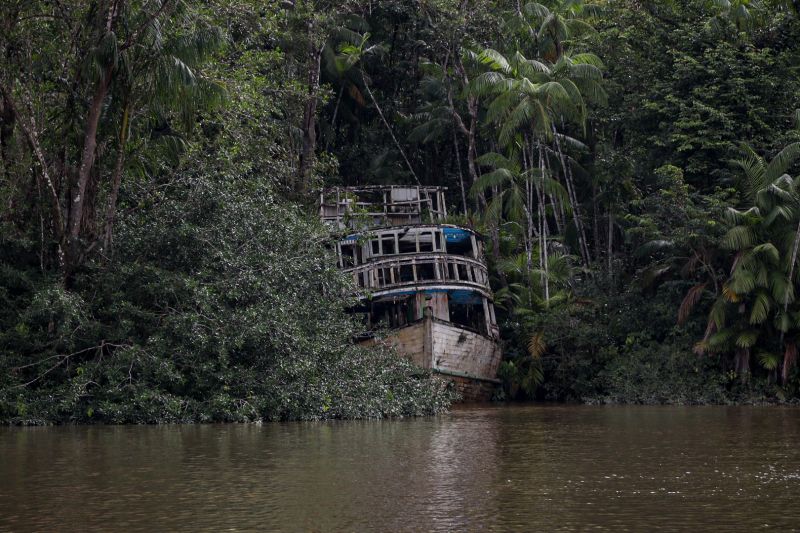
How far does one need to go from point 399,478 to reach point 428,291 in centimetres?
1333

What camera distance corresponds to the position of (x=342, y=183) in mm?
33938

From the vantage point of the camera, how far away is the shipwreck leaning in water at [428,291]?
21.2 meters

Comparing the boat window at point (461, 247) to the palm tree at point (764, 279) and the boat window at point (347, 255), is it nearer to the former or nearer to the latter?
the boat window at point (347, 255)

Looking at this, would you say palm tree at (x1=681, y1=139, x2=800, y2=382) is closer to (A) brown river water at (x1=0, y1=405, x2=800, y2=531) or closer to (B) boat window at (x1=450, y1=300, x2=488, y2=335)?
(B) boat window at (x1=450, y1=300, x2=488, y2=335)

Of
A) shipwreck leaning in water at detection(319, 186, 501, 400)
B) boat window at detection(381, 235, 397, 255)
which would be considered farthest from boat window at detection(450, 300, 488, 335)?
boat window at detection(381, 235, 397, 255)

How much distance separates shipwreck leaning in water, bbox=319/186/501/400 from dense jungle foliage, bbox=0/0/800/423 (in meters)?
1.35

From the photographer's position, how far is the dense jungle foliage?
15969 mm

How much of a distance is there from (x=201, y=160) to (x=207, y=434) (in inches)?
296

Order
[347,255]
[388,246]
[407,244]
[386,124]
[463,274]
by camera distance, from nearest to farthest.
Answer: [347,255], [463,274], [407,244], [388,246], [386,124]

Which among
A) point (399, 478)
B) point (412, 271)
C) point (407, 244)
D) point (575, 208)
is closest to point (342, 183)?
point (575, 208)

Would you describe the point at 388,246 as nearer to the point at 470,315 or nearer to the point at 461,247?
the point at 461,247

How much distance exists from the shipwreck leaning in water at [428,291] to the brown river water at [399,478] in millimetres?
6838

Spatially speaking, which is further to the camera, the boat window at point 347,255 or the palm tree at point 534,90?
the palm tree at point 534,90

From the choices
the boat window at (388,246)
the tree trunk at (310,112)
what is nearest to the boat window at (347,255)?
the boat window at (388,246)
